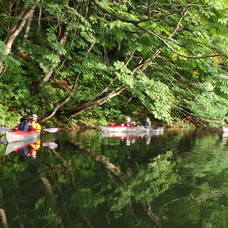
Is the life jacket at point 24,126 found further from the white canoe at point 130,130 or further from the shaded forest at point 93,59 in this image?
the white canoe at point 130,130

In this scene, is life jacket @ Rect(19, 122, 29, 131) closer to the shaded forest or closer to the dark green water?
the shaded forest

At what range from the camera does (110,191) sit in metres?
6.57

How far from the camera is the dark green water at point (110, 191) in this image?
5004mm

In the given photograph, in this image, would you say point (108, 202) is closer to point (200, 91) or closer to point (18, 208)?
point (18, 208)

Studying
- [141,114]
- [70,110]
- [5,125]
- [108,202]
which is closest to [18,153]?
[108,202]

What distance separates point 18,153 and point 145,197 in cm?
537

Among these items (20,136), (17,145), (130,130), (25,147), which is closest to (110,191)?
(25,147)

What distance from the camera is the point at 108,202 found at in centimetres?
586

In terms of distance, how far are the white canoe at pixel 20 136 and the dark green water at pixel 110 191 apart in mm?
2314

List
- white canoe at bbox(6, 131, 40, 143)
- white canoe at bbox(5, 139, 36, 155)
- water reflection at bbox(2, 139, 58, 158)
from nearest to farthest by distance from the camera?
water reflection at bbox(2, 139, 58, 158) < white canoe at bbox(5, 139, 36, 155) < white canoe at bbox(6, 131, 40, 143)

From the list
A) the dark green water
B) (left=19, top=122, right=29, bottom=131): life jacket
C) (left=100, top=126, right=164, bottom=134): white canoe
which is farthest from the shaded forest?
the dark green water

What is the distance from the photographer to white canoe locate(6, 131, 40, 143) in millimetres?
12503

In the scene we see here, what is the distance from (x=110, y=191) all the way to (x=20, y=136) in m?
7.36

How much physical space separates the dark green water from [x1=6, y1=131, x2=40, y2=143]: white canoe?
7.59 ft
